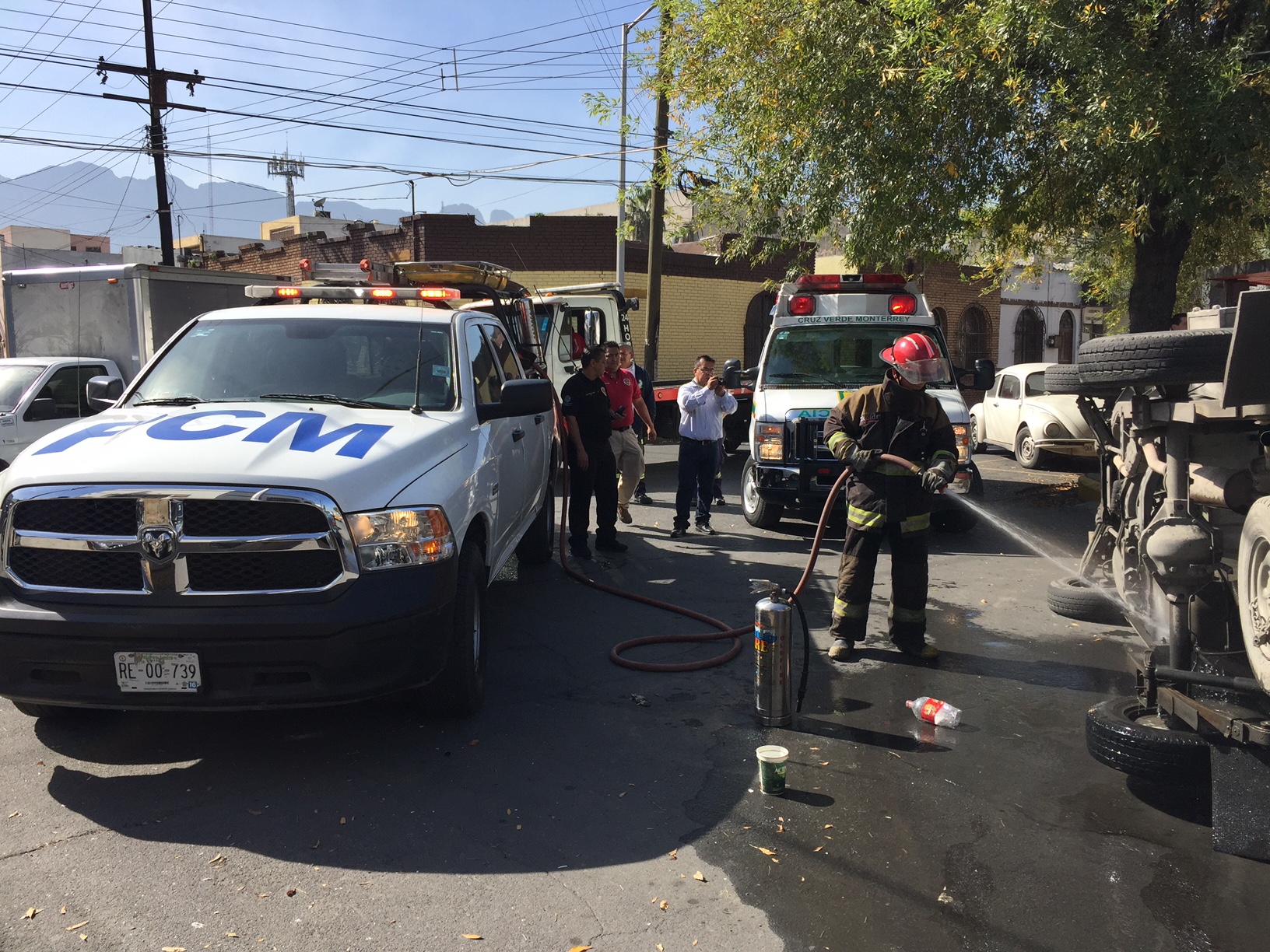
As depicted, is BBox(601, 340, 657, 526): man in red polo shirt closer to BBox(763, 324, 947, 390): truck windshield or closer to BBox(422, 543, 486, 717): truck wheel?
BBox(763, 324, 947, 390): truck windshield

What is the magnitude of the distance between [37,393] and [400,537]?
8.62 metres

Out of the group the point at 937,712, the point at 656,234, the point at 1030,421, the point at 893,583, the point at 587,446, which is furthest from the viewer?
the point at 656,234

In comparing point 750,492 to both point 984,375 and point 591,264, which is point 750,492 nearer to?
point 984,375

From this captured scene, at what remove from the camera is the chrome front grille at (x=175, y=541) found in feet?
12.3

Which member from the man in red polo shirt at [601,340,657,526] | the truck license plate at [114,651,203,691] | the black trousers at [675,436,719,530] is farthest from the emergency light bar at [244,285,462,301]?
the truck license plate at [114,651,203,691]

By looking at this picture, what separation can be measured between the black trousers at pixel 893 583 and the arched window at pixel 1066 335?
32.4 meters

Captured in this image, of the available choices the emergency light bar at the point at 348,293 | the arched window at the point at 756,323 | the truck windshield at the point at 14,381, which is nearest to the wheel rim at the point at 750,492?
the emergency light bar at the point at 348,293

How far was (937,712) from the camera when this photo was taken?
16.0ft

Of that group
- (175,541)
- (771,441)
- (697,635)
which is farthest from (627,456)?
(175,541)

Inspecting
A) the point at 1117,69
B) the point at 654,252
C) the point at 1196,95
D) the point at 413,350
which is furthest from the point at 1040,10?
the point at 654,252

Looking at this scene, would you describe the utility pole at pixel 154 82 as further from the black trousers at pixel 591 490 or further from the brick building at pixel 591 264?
the black trousers at pixel 591 490

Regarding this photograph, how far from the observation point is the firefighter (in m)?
5.72

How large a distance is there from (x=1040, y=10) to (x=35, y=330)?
1252 cm

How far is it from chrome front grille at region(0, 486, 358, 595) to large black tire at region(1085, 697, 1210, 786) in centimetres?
305
